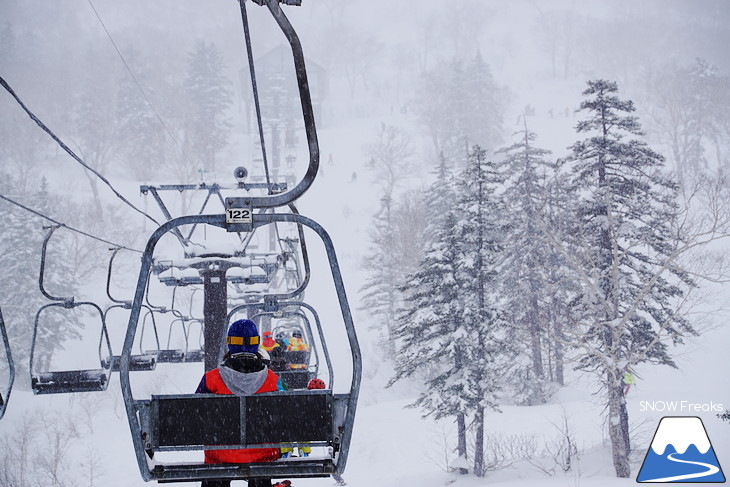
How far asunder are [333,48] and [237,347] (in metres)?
116

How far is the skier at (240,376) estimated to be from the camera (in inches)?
151

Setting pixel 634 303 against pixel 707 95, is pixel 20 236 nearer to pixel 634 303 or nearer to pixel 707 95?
pixel 634 303

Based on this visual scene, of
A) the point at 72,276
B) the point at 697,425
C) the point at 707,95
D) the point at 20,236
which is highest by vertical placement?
the point at 707,95

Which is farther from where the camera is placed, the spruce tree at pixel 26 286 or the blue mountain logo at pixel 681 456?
the spruce tree at pixel 26 286

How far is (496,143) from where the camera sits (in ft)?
212

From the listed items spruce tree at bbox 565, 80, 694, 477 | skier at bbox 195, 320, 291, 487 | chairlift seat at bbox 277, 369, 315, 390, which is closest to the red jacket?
skier at bbox 195, 320, 291, 487

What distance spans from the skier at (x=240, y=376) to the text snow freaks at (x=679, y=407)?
22989 mm

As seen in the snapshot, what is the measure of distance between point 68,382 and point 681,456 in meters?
17.6

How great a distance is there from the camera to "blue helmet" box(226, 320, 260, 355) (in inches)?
152

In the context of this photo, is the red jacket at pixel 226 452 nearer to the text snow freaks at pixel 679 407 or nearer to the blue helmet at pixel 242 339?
the blue helmet at pixel 242 339

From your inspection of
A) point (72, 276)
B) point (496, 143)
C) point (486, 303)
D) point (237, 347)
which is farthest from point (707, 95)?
point (237, 347)

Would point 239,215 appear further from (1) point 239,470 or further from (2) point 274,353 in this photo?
(2) point 274,353

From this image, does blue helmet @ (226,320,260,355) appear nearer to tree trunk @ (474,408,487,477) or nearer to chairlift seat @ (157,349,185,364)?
chairlift seat @ (157,349,185,364)

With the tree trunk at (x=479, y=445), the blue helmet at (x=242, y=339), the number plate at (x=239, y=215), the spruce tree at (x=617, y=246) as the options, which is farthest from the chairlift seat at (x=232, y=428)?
the tree trunk at (x=479, y=445)
